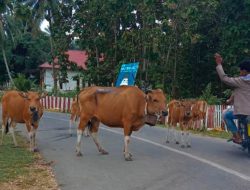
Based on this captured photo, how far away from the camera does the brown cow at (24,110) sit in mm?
12672

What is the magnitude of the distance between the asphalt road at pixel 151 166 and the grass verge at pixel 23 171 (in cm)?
24

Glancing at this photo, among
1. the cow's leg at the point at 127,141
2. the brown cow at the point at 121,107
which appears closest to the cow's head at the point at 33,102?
the brown cow at the point at 121,107

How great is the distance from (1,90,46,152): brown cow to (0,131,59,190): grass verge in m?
0.65

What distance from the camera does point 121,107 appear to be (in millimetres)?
11617

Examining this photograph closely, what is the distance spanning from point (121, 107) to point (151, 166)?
1.97m

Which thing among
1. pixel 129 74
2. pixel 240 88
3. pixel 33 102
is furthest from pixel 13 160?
pixel 129 74

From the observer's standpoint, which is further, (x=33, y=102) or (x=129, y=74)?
(x=129, y=74)

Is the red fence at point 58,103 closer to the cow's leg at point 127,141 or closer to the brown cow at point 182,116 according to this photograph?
the brown cow at point 182,116

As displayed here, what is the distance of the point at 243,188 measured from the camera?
801cm

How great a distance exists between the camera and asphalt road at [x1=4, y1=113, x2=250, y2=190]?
27.6 ft

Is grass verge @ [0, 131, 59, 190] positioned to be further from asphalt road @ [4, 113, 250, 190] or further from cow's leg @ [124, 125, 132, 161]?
cow's leg @ [124, 125, 132, 161]

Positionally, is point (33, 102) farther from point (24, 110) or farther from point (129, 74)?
point (129, 74)

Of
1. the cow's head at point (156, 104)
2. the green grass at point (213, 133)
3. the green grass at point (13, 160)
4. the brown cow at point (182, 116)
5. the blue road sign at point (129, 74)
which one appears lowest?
the green grass at point (213, 133)

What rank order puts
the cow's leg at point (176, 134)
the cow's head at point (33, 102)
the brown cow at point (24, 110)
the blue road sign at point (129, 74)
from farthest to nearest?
the blue road sign at point (129, 74) < the cow's leg at point (176, 134) < the brown cow at point (24, 110) < the cow's head at point (33, 102)
